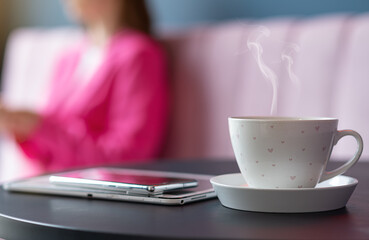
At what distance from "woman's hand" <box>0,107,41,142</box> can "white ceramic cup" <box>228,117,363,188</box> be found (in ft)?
3.95

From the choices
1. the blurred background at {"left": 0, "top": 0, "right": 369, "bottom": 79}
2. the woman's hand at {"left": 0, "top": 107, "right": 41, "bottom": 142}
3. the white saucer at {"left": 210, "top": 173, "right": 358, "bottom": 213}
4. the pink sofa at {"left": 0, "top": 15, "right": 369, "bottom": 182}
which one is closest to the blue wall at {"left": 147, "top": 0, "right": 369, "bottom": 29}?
the blurred background at {"left": 0, "top": 0, "right": 369, "bottom": 79}

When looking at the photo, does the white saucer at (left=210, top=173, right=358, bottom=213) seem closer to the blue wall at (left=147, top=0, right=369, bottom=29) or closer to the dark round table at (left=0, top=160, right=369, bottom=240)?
the dark round table at (left=0, top=160, right=369, bottom=240)

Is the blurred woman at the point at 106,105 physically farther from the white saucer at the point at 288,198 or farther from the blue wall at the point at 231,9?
the white saucer at the point at 288,198

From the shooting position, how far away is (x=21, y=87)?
2502 millimetres

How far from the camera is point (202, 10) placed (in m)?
2.22

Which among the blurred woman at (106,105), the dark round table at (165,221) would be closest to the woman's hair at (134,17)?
the blurred woman at (106,105)

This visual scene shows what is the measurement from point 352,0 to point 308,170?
127 cm

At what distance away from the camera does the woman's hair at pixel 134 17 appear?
206 centimetres

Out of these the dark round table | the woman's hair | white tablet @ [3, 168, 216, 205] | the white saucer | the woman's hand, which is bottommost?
the dark round table

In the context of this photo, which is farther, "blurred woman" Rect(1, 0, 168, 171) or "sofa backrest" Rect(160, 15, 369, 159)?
"blurred woman" Rect(1, 0, 168, 171)

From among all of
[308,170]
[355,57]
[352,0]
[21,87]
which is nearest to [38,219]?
[308,170]

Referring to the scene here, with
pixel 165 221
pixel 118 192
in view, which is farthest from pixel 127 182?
pixel 165 221

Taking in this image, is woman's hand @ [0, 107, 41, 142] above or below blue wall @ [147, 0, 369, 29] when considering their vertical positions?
below

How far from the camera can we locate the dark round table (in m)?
0.55
